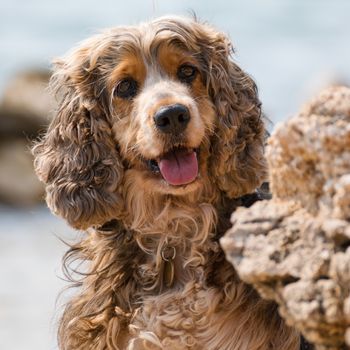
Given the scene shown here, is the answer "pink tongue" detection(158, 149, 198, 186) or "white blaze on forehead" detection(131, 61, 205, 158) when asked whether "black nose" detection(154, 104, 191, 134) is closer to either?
"white blaze on forehead" detection(131, 61, 205, 158)

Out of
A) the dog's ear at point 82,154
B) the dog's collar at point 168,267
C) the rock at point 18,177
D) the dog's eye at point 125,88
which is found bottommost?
the rock at point 18,177

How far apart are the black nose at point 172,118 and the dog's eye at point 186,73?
400mm

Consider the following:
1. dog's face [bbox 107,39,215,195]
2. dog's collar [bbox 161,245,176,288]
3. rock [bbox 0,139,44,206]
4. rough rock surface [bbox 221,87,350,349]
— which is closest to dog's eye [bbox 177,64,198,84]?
dog's face [bbox 107,39,215,195]

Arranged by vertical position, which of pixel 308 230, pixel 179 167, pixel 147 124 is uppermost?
pixel 308 230

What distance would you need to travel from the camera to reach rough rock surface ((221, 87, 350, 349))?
3.06 meters

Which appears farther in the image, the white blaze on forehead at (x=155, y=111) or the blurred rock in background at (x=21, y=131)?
the blurred rock in background at (x=21, y=131)

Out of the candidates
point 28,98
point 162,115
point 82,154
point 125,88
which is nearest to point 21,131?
point 28,98

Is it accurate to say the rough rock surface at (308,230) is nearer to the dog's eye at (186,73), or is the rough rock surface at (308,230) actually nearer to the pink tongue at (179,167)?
the pink tongue at (179,167)

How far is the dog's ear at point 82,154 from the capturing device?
561cm

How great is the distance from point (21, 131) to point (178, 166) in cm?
997

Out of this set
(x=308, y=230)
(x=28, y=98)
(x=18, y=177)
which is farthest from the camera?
(x=28, y=98)

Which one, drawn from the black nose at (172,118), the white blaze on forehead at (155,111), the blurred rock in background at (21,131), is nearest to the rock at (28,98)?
the blurred rock in background at (21,131)

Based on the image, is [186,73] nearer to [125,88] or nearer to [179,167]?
[125,88]

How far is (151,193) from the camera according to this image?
18.3ft
